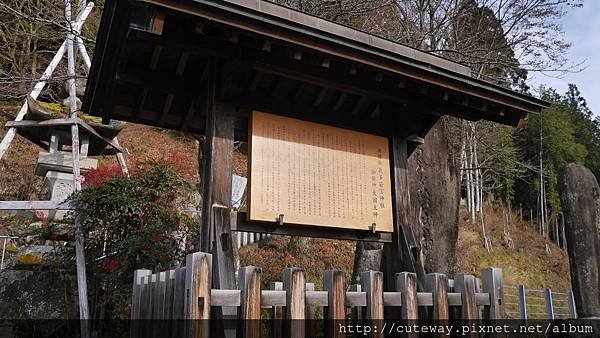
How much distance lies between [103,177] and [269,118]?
5.53 meters

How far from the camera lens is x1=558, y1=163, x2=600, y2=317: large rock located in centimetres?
543

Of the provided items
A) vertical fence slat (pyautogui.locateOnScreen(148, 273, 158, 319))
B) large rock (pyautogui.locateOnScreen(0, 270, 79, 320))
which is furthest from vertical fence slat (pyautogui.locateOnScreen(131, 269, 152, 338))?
large rock (pyautogui.locateOnScreen(0, 270, 79, 320))

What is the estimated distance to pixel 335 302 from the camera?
3357 mm

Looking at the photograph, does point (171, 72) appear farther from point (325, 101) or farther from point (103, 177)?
point (103, 177)

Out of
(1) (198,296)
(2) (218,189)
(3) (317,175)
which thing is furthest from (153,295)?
(3) (317,175)

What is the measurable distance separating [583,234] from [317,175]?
12.1ft

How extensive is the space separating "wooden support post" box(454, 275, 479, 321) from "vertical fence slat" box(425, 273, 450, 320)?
0.18 m

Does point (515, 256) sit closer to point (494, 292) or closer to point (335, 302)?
point (494, 292)

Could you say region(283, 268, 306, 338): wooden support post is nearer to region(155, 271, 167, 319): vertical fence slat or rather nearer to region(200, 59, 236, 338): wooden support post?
region(200, 59, 236, 338): wooden support post

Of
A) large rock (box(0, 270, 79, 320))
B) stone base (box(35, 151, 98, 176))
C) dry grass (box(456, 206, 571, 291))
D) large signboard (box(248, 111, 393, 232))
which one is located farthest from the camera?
dry grass (box(456, 206, 571, 291))

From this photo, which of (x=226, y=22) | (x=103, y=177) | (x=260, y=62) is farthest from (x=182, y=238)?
→ (x=226, y=22)

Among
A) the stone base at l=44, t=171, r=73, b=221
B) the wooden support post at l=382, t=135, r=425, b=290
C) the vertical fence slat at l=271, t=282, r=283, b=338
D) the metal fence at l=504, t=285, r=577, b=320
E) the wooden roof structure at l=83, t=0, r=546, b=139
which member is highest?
the stone base at l=44, t=171, r=73, b=221

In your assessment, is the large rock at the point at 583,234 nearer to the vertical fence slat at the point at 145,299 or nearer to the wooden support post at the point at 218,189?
the wooden support post at the point at 218,189

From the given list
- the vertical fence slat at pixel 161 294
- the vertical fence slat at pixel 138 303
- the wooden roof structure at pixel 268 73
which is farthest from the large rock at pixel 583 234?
the vertical fence slat at pixel 138 303
